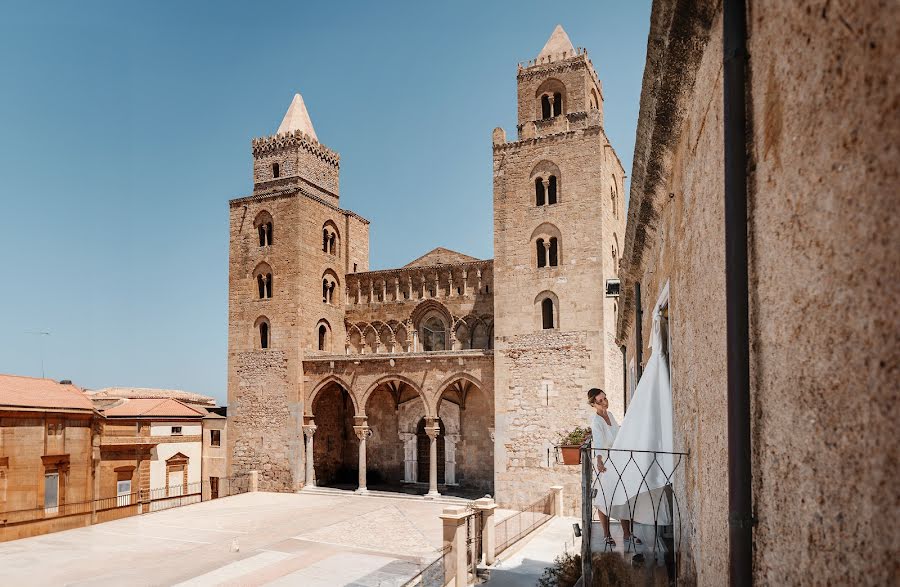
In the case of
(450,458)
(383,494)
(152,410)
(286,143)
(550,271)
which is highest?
(286,143)

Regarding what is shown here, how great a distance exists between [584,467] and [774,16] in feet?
9.13

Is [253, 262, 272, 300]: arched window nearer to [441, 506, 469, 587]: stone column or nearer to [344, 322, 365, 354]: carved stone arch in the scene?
[344, 322, 365, 354]: carved stone arch

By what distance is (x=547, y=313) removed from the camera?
20094 mm

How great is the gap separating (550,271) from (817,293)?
18909 mm

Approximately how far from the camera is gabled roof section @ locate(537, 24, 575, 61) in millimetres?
21578

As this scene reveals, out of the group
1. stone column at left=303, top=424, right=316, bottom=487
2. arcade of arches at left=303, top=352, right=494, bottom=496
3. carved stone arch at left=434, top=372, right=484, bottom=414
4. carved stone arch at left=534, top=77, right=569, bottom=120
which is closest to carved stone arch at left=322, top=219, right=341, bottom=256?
arcade of arches at left=303, top=352, right=494, bottom=496

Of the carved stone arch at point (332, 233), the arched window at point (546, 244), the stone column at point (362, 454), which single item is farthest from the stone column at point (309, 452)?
the arched window at point (546, 244)

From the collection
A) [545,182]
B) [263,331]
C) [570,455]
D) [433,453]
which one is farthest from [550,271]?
[263,331]

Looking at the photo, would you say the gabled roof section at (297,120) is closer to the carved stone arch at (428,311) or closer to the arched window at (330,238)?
the arched window at (330,238)

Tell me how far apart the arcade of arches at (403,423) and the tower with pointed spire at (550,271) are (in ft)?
4.89

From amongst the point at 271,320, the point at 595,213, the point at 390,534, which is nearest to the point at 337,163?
the point at 271,320

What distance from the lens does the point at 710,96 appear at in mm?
2291

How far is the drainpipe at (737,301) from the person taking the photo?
5.36 ft

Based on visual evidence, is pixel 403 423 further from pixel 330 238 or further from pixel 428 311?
pixel 330 238
